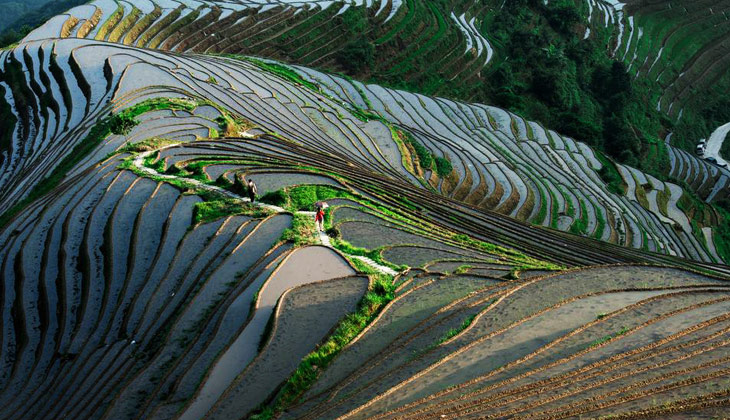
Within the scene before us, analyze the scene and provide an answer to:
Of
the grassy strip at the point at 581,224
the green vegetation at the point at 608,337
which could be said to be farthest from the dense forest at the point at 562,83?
the green vegetation at the point at 608,337

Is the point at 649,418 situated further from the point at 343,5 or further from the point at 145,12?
the point at 343,5

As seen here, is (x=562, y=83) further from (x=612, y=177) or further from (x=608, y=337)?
(x=608, y=337)

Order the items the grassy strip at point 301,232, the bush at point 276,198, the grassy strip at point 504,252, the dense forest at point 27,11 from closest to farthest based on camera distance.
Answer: the grassy strip at point 301,232 → the grassy strip at point 504,252 → the bush at point 276,198 → the dense forest at point 27,11

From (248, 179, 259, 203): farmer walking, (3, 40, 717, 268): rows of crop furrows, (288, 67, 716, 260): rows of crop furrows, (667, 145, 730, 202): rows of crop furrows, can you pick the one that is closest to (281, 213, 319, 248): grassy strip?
(248, 179, 259, 203): farmer walking

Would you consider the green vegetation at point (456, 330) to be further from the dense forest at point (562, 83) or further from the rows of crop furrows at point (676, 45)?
the rows of crop furrows at point (676, 45)

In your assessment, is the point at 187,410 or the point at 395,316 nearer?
the point at 187,410

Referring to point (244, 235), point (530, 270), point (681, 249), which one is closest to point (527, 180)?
point (681, 249)
